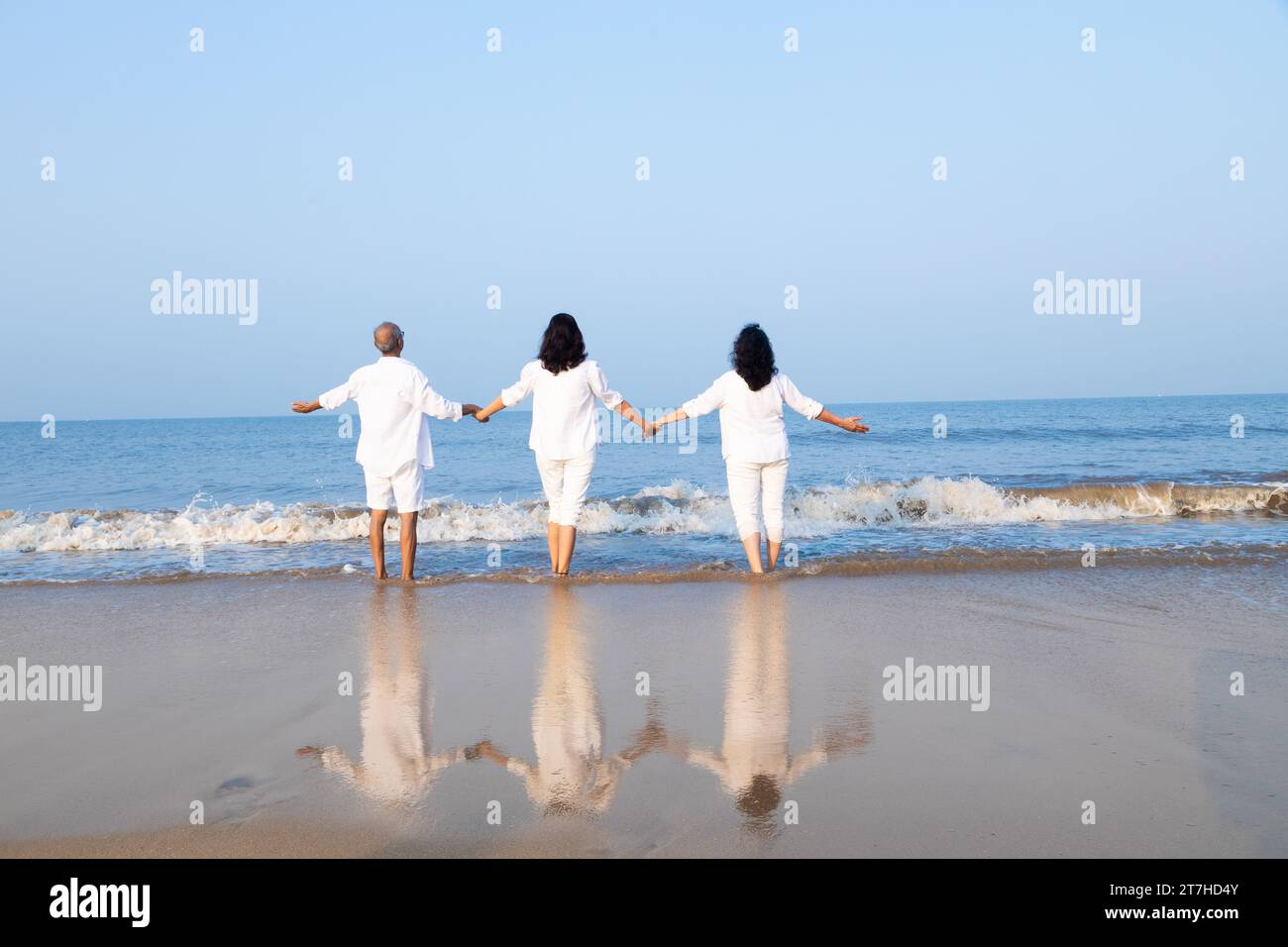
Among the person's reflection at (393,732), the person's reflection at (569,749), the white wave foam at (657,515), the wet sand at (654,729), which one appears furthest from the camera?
the white wave foam at (657,515)

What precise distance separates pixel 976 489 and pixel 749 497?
5.97 meters

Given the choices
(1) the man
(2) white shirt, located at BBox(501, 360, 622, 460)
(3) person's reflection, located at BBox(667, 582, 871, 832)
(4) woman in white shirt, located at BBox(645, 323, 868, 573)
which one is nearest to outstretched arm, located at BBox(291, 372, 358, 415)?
(1) the man

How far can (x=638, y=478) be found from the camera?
60.3 ft

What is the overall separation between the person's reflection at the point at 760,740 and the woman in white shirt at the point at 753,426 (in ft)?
7.88

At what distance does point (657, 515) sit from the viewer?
11.4 m

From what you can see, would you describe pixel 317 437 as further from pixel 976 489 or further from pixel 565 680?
pixel 565 680

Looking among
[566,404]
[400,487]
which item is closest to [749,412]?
[566,404]

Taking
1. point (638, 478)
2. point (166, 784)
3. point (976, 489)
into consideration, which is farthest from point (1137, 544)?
point (638, 478)

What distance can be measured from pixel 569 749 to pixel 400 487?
4574 millimetres

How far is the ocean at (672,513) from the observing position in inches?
333

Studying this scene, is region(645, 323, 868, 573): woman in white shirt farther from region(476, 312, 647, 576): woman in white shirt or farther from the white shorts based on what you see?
the white shorts

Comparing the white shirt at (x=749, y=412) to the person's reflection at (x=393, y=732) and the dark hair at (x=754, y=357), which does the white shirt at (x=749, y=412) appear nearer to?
the dark hair at (x=754, y=357)

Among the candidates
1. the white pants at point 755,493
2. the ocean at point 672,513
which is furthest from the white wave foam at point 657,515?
the white pants at point 755,493

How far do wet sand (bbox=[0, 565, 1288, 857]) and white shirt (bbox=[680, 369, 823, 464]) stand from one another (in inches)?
56.8
